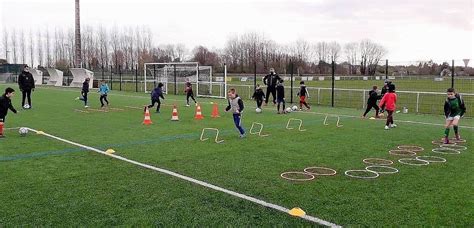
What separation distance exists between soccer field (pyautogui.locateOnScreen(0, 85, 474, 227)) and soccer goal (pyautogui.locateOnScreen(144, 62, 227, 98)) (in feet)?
61.3

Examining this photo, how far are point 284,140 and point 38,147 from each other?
6.71 m

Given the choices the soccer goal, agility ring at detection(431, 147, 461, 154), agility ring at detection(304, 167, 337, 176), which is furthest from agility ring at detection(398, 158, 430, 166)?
the soccer goal

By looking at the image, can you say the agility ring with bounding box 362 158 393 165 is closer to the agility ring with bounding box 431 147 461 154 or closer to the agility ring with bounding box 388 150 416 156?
the agility ring with bounding box 388 150 416 156

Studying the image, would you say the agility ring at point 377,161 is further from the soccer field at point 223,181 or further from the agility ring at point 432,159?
the agility ring at point 432,159

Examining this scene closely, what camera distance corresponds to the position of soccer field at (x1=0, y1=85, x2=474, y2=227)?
601cm

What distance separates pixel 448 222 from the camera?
572 cm

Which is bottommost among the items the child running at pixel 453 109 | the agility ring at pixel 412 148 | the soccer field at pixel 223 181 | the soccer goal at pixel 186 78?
the soccer field at pixel 223 181

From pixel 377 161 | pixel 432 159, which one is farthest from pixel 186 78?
pixel 432 159

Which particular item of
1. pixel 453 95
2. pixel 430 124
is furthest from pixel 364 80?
pixel 453 95

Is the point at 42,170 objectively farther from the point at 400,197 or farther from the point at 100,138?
the point at 400,197

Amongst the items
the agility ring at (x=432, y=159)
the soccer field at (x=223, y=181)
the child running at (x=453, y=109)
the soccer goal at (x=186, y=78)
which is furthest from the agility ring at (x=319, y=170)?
the soccer goal at (x=186, y=78)

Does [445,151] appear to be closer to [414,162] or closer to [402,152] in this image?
[402,152]

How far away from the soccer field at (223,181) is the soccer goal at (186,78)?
1867cm

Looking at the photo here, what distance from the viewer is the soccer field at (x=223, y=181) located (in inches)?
237
